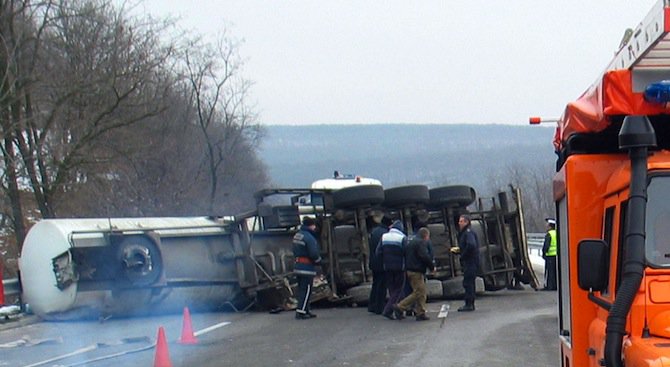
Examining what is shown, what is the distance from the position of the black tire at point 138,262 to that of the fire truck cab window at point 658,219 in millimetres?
12017

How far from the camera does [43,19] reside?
26547mm

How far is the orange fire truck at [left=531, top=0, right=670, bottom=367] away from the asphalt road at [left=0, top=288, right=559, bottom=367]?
488 cm

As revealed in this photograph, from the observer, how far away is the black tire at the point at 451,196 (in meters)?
17.8

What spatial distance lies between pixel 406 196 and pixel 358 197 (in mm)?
983

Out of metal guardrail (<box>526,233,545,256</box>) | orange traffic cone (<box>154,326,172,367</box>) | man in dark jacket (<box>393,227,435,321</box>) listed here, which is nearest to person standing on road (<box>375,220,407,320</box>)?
man in dark jacket (<box>393,227,435,321</box>)

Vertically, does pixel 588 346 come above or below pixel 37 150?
below

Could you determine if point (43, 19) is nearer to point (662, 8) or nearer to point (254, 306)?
point (254, 306)

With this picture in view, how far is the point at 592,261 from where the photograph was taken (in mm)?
4738

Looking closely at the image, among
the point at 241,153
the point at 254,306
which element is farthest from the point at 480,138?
the point at 254,306

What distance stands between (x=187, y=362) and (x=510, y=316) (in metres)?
5.88

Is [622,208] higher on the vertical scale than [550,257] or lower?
higher

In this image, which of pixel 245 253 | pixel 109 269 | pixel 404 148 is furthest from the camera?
pixel 404 148

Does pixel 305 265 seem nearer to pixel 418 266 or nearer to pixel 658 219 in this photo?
pixel 418 266

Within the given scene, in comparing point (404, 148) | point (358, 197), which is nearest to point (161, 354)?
point (358, 197)
